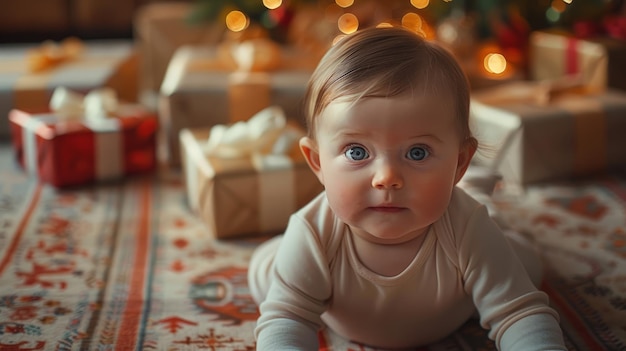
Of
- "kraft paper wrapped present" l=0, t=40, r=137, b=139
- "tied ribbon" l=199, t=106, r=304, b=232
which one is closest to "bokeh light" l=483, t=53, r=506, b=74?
"tied ribbon" l=199, t=106, r=304, b=232

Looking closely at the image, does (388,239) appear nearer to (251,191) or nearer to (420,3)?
(251,191)

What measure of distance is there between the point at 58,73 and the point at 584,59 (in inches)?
54.5

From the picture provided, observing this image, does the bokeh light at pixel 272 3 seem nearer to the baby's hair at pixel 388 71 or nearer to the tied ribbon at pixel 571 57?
the tied ribbon at pixel 571 57

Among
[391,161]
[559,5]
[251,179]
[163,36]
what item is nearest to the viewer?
[391,161]

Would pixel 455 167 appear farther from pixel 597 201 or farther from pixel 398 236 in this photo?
pixel 597 201

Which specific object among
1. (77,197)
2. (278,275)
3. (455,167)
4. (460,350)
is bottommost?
(77,197)

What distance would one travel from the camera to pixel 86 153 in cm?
165

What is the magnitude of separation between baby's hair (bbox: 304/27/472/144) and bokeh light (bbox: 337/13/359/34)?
130 centimetres

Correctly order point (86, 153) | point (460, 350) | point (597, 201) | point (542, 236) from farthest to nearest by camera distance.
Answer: point (86, 153)
point (597, 201)
point (542, 236)
point (460, 350)

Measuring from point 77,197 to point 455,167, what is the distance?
100 centimetres

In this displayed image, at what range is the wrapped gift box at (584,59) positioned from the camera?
6.23 feet

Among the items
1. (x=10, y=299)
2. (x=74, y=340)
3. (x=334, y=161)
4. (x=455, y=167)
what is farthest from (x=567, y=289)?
(x=10, y=299)

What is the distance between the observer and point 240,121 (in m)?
1.81

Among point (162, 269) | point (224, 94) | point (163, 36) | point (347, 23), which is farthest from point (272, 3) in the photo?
point (162, 269)
